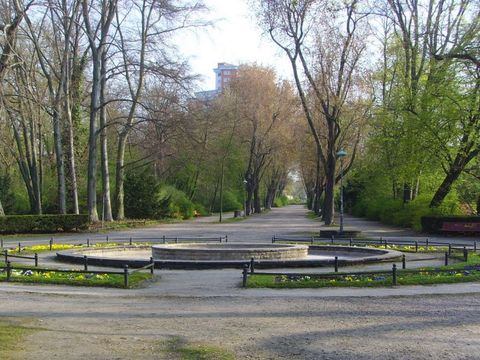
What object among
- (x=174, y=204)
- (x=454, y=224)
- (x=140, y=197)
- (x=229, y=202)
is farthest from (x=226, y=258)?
(x=229, y=202)

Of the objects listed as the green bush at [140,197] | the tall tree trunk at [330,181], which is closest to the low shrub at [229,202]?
the green bush at [140,197]

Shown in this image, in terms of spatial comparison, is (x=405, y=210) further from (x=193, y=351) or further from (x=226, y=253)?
(x=193, y=351)

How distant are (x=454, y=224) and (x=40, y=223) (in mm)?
26149

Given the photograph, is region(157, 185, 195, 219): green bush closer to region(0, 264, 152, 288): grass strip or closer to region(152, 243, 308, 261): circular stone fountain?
region(152, 243, 308, 261): circular stone fountain

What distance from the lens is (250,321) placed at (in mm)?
9328

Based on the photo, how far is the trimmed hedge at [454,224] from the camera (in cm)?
3295

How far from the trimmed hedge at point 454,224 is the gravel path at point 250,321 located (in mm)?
21069

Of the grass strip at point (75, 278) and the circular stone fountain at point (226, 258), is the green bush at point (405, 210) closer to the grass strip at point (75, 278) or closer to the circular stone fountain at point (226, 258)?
the circular stone fountain at point (226, 258)

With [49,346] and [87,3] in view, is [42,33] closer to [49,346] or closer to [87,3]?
[87,3]

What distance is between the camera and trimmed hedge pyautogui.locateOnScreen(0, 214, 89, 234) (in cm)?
3569

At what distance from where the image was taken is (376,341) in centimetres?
786

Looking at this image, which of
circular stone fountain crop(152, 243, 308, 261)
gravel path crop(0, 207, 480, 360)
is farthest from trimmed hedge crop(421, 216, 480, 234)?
gravel path crop(0, 207, 480, 360)

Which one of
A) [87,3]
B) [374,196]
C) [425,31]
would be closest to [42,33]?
[87,3]

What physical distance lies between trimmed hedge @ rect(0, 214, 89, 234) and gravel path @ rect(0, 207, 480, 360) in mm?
24054
